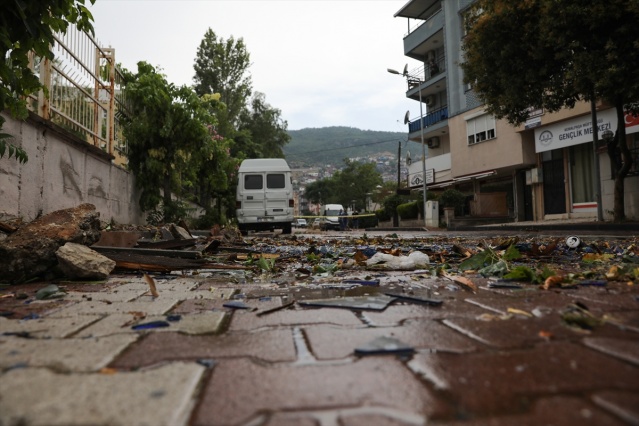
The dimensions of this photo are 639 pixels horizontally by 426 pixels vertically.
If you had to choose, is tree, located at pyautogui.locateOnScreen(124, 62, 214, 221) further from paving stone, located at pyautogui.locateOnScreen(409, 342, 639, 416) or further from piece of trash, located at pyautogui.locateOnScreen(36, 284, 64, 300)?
paving stone, located at pyautogui.locateOnScreen(409, 342, 639, 416)

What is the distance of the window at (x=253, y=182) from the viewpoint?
15.0 m

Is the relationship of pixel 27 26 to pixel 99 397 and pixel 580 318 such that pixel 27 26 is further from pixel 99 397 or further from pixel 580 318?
pixel 580 318

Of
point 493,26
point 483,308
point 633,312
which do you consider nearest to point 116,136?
point 483,308

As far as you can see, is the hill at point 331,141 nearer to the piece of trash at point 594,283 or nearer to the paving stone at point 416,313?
the piece of trash at point 594,283

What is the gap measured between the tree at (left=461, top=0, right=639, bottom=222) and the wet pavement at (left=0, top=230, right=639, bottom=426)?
10.1 m

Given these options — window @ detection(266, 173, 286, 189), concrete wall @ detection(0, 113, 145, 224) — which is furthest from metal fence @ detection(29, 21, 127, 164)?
window @ detection(266, 173, 286, 189)

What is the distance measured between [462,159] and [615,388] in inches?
1026

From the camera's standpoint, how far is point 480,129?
78.9 ft

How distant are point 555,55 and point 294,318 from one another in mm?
12182

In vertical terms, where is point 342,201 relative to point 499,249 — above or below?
above

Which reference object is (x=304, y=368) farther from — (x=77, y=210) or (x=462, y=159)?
(x=462, y=159)

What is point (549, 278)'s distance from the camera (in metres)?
2.60

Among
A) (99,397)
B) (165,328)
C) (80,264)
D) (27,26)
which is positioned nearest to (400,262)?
(165,328)

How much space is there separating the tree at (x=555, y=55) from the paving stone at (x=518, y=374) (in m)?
10.8
